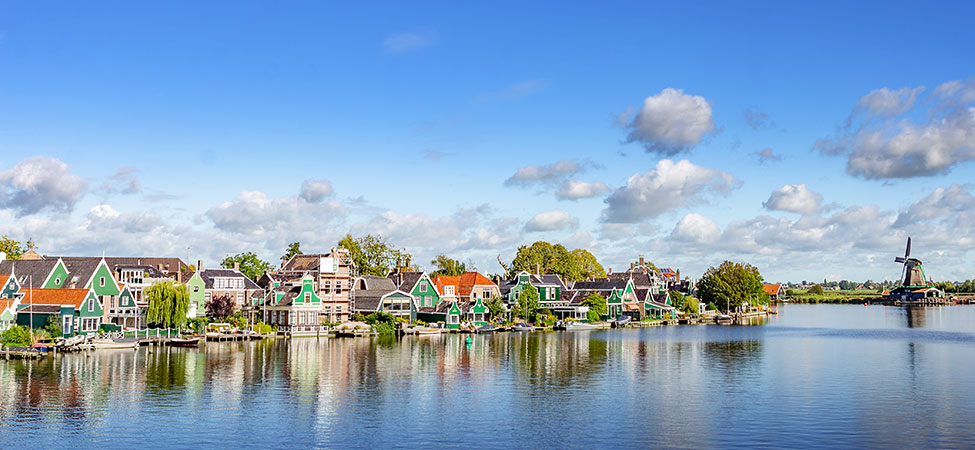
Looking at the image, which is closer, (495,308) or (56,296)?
(56,296)

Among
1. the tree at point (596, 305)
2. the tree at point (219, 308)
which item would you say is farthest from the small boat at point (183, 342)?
the tree at point (596, 305)

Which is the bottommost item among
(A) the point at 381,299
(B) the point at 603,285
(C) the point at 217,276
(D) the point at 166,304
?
(D) the point at 166,304

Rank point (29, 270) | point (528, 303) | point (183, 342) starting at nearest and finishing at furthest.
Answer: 1. point (183, 342)
2. point (29, 270)
3. point (528, 303)

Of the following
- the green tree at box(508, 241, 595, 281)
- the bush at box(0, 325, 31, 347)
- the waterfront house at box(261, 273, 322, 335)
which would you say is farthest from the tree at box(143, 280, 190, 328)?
the green tree at box(508, 241, 595, 281)

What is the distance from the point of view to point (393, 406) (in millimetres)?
47531

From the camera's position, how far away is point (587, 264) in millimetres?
166125

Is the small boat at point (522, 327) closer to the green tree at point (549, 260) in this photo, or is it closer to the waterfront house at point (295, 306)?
the waterfront house at point (295, 306)

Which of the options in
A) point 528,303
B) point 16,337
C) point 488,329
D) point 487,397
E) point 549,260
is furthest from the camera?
point 549,260

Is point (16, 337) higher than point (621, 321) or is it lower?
higher

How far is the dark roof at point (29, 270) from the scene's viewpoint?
80.9 m

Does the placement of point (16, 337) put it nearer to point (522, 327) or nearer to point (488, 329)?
point (488, 329)

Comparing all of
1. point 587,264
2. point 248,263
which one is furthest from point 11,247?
point 587,264

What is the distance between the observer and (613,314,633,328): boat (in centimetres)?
12569

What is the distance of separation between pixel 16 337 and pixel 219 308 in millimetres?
27519
